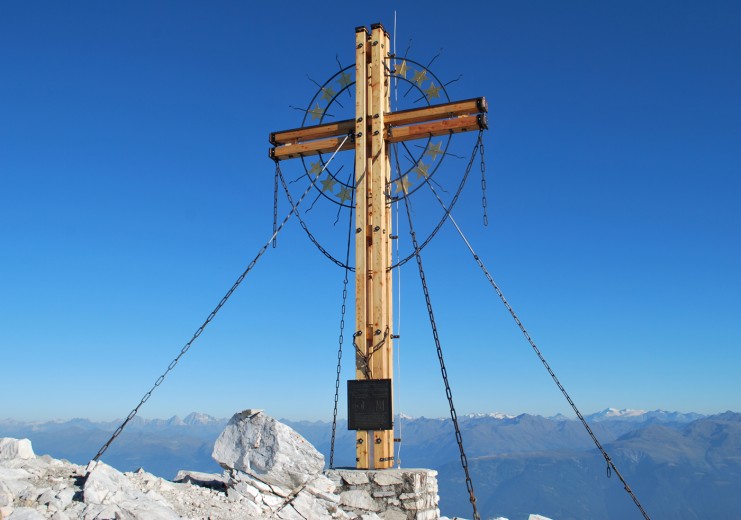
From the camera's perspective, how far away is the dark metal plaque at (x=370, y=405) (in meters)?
14.1

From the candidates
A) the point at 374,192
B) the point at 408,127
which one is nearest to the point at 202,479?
the point at 374,192

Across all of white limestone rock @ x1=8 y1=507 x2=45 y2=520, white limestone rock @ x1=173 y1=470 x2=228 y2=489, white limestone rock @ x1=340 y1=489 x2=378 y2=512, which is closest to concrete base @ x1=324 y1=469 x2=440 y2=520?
white limestone rock @ x1=340 y1=489 x2=378 y2=512

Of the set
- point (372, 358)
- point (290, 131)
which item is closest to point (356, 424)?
point (372, 358)

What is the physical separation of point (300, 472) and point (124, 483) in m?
3.46

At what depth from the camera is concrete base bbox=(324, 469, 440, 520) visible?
13078mm

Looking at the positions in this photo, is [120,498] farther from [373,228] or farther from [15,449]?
[373,228]

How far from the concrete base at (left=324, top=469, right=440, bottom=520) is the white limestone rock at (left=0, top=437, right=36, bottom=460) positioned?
5424mm

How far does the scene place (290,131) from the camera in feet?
55.7

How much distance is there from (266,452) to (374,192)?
6111 millimetres

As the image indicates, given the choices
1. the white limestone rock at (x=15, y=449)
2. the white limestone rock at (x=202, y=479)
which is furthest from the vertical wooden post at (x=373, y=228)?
the white limestone rock at (x=15, y=449)

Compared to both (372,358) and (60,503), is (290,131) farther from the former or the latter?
(60,503)

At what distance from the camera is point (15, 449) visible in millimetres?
11516

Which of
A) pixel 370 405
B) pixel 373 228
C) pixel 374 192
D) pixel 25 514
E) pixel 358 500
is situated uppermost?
pixel 374 192

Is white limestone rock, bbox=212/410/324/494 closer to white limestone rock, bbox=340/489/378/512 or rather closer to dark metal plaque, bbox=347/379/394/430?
white limestone rock, bbox=340/489/378/512
